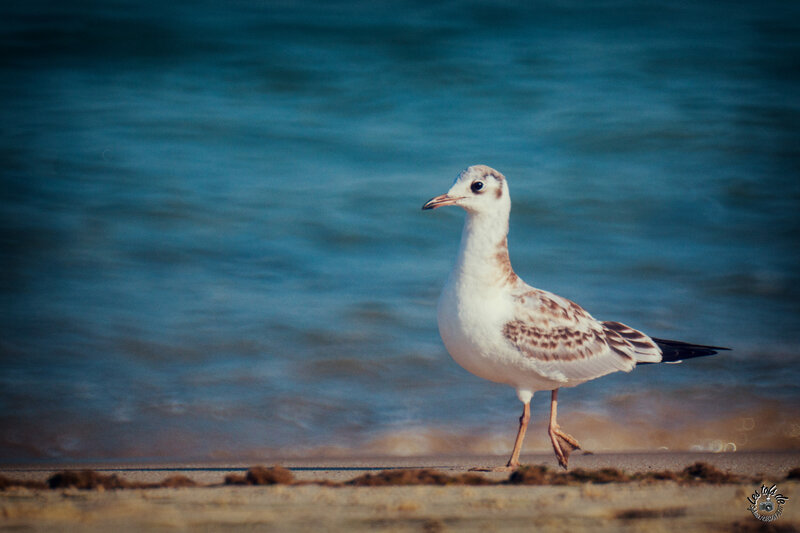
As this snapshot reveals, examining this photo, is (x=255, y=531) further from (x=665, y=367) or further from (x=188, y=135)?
(x=188, y=135)

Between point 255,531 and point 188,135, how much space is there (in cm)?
979

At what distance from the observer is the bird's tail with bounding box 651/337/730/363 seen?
5211 millimetres

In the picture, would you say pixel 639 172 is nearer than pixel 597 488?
Answer: No

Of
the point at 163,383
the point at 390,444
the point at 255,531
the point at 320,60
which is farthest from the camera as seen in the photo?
the point at 320,60

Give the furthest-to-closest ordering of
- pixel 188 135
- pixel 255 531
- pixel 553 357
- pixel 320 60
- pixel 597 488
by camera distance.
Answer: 1. pixel 320 60
2. pixel 188 135
3. pixel 553 357
4. pixel 597 488
5. pixel 255 531

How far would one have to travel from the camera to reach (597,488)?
3.76 m

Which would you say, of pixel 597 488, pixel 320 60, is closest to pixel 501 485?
pixel 597 488

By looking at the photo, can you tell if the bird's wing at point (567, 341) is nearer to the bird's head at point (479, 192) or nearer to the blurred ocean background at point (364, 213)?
the bird's head at point (479, 192)

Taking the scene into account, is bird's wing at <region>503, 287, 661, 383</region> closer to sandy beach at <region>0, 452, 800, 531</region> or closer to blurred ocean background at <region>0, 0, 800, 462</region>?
blurred ocean background at <region>0, 0, 800, 462</region>

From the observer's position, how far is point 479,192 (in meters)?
4.73

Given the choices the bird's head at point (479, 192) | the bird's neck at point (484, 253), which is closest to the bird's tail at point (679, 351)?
the bird's neck at point (484, 253)

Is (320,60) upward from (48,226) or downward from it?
upward

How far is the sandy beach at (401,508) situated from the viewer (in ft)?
10.8

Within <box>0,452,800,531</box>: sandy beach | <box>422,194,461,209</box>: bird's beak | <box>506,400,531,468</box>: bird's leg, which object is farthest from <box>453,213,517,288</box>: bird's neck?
<box>0,452,800,531</box>: sandy beach
